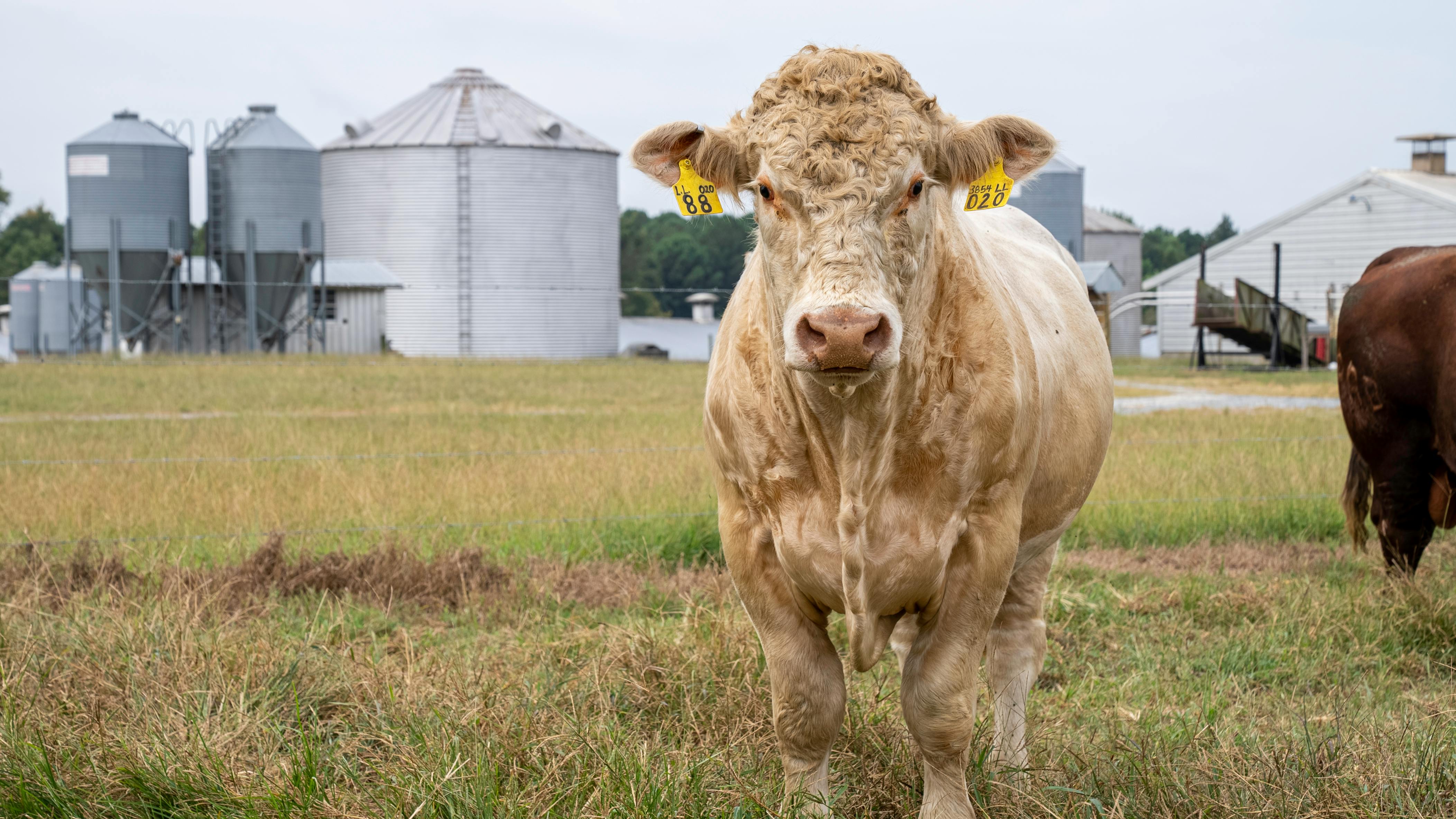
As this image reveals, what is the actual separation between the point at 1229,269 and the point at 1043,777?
3882 cm

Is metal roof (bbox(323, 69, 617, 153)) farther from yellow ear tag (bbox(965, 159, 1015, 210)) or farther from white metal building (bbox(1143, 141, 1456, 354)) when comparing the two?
yellow ear tag (bbox(965, 159, 1015, 210))

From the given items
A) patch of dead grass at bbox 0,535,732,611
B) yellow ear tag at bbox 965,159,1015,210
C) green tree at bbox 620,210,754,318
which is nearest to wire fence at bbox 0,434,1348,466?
patch of dead grass at bbox 0,535,732,611

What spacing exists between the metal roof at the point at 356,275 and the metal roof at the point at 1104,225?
27252 mm

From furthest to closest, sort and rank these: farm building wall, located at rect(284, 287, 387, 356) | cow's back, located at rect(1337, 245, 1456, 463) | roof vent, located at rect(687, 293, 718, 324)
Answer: roof vent, located at rect(687, 293, 718, 324)
farm building wall, located at rect(284, 287, 387, 356)
cow's back, located at rect(1337, 245, 1456, 463)

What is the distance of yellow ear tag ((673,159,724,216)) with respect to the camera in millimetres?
3430

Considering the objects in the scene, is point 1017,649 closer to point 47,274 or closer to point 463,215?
point 463,215

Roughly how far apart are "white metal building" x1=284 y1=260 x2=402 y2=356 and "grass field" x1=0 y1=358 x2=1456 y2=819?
1026 inches

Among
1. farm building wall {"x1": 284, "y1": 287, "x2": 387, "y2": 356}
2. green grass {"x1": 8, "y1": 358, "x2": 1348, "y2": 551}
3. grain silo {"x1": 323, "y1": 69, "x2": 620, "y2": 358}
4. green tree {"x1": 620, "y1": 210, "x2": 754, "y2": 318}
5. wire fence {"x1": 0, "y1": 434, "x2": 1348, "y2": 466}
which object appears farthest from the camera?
green tree {"x1": 620, "y1": 210, "x2": 754, "y2": 318}

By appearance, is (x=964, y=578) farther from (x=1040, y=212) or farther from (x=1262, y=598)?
(x=1040, y=212)

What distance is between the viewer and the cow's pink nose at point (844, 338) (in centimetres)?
265

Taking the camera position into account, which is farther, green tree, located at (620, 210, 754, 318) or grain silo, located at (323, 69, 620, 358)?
green tree, located at (620, 210, 754, 318)

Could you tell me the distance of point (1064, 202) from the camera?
138ft

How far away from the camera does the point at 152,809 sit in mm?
3027

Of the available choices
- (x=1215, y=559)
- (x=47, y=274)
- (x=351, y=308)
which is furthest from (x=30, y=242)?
(x=1215, y=559)
